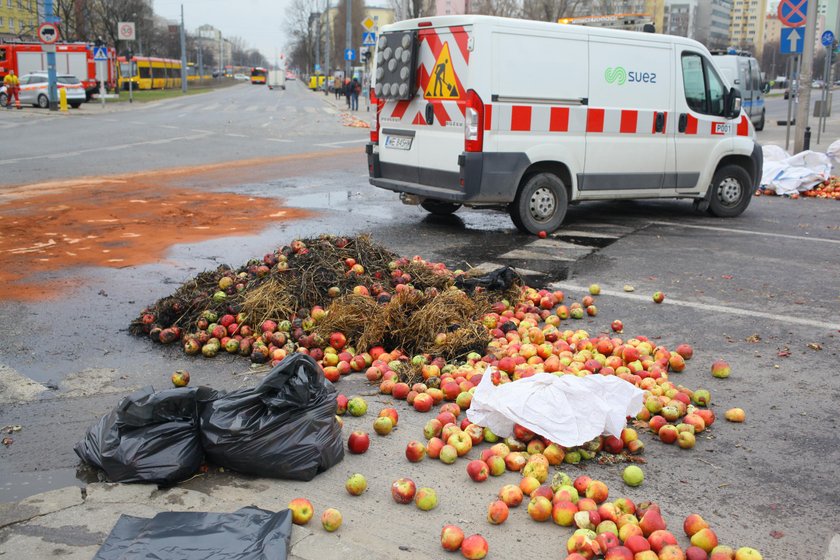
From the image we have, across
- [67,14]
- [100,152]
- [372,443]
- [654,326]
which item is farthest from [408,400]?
[67,14]

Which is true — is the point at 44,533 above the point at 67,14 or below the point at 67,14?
below

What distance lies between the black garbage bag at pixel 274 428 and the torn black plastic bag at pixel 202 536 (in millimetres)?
410

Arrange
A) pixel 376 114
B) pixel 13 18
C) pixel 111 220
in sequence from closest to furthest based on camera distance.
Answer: pixel 376 114 → pixel 111 220 → pixel 13 18

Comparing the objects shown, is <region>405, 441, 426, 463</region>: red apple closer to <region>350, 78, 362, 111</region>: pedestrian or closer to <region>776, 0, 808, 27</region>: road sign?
<region>776, 0, 808, 27</region>: road sign

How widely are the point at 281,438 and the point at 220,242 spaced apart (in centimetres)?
596

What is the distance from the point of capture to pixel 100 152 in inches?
742

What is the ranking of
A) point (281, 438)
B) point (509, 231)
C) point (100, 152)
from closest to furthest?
point (281, 438) → point (509, 231) → point (100, 152)

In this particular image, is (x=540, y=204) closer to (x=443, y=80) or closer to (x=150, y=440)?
(x=443, y=80)

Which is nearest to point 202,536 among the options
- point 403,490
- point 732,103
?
point 403,490

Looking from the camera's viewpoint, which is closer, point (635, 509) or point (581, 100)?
point (635, 509)

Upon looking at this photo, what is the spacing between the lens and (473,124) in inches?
347

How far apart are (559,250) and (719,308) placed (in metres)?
2.58

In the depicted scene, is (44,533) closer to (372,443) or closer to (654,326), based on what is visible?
(372,443)

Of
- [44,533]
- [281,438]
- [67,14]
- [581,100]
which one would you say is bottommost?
[44,533]
